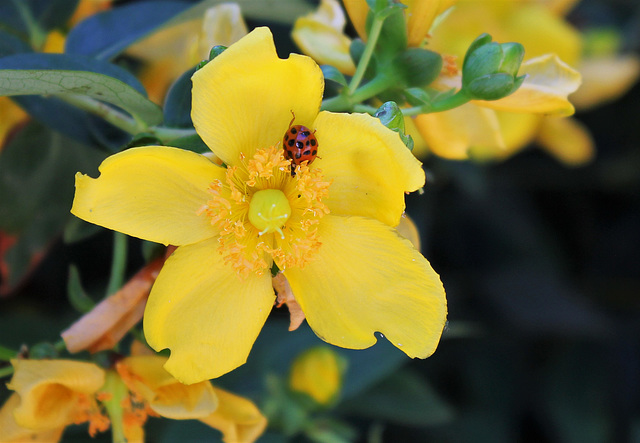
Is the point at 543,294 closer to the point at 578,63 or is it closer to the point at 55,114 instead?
the point at 578,63

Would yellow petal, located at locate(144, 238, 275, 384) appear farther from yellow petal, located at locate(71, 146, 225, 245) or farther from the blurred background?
the blurred background

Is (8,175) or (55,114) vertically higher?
(55,114)

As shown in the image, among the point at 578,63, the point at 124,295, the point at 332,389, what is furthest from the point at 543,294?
the point at 124,295


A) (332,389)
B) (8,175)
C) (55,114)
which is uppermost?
(55,114)

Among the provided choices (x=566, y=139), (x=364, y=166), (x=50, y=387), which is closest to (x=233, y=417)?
(x=50, y=387)

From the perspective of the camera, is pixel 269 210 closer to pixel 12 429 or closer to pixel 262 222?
pixel 262 222

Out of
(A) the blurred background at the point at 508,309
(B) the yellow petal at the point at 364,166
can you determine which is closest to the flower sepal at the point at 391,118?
(B) the yellow petal at the point at 364,166

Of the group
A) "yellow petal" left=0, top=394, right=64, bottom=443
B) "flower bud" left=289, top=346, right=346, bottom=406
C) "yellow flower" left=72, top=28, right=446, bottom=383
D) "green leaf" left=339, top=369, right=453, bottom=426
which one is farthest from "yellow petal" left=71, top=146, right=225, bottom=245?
"green leaf" left=339, top=369, right=453, bottom=426
